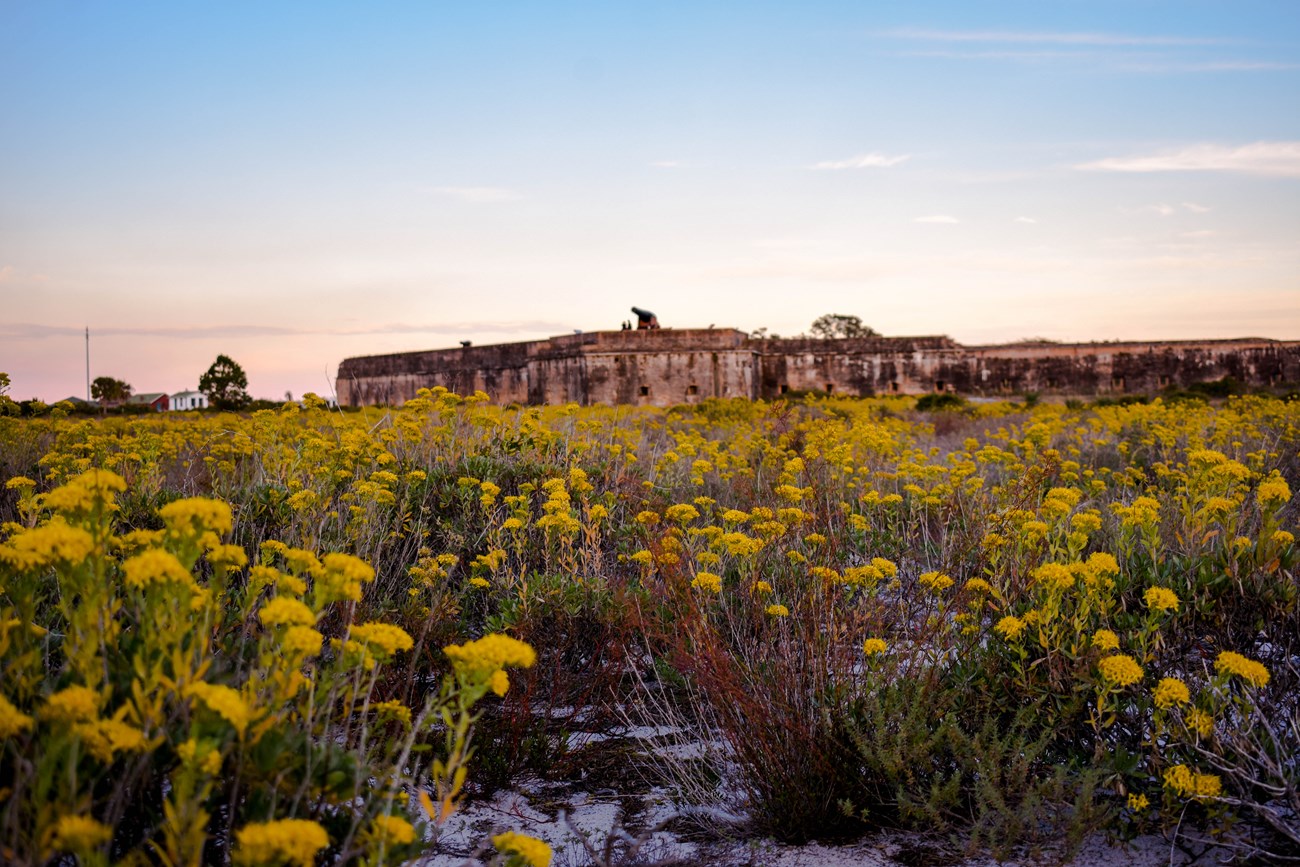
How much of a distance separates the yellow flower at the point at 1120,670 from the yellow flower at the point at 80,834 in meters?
2.22

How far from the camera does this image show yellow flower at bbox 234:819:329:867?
1.28 metres

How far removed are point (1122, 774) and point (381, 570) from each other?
11.1 ft

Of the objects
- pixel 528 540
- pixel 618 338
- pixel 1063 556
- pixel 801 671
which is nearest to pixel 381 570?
pixel 528 540

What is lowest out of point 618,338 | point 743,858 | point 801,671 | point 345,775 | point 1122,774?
point 743,858

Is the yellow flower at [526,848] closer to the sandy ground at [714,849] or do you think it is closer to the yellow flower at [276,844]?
the yellow flower at [276,844]

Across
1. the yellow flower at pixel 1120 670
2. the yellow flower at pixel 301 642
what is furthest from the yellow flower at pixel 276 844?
the yellow flower at pixel 1120 670

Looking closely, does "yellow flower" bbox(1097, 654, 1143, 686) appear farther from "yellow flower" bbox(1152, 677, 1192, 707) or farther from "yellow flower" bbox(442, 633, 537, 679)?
"yellow flower" bbox(442, 633, 537, 679)

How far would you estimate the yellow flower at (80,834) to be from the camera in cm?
121

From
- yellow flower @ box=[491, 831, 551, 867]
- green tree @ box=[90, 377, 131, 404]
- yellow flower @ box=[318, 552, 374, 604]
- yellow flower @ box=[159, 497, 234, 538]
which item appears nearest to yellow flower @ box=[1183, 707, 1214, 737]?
yellow flower @ box=[491, 831, 551, 867]

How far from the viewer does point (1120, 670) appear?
2266 mm

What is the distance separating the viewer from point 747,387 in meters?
25.6

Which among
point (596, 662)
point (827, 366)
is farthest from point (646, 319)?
point (596, 662)

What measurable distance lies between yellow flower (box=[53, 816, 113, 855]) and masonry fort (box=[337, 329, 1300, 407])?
75.8 ft

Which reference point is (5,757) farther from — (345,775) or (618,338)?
(618,338)
